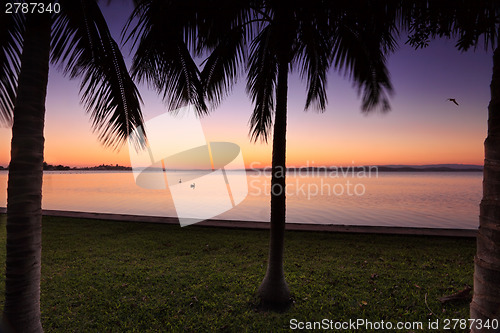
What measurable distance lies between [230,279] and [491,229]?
4601mm

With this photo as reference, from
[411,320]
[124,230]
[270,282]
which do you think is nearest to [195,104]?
[270,282]

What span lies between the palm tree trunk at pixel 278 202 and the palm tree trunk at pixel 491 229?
107 inches

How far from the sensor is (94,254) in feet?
23.1

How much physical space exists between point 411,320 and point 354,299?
84 cm

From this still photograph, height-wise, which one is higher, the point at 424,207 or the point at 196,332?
the point at 196,332

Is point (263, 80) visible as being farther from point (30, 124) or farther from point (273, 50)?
point (30, 124)

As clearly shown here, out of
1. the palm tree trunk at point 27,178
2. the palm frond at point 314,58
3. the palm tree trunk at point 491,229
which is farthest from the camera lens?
the palm frond at point 314,58

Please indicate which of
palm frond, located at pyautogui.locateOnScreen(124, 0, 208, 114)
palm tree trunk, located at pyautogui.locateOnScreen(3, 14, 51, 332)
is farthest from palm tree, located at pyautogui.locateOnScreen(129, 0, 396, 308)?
palm tree trunk, located at pyautogui.locateOnScreen(3, 14, 51, 332)

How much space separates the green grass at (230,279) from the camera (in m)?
4.15

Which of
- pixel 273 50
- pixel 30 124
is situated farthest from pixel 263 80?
pixel 30 124

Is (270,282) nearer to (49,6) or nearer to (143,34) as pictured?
(143,34)

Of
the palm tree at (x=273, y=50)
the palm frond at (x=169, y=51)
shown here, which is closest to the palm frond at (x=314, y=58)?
→ the palm tree at (x=273, y=50)

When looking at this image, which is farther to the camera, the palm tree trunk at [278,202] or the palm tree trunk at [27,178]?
the palm tree trunk at [278,202]

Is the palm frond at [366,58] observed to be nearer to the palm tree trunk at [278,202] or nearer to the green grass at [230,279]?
the palm tree trunk at [278,202]
